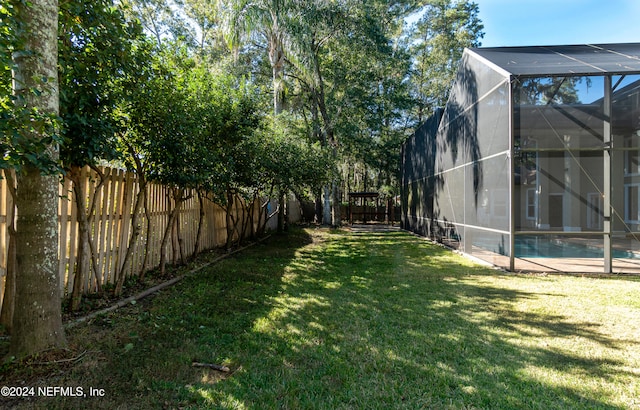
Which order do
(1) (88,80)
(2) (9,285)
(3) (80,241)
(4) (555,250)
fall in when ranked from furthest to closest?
(4) (555,250), (3) (80,241), (1) (88,80), (2) (9,285)

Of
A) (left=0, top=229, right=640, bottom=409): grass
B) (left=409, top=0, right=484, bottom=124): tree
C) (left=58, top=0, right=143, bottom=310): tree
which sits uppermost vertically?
(left=409, top=0, right=484, bottom=124): tree

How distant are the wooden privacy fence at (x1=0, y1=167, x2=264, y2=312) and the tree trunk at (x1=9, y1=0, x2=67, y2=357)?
1.05 ft

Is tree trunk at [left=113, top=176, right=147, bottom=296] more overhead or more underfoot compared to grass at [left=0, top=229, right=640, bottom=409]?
more overhead

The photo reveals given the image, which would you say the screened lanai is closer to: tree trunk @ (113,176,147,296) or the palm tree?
tree trunk @ (113,176,147,296)

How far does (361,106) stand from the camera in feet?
54.5

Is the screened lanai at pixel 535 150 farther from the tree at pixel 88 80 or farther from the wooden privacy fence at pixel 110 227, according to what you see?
the wooden privacy fence at pixel 110 227

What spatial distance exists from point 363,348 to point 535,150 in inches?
219

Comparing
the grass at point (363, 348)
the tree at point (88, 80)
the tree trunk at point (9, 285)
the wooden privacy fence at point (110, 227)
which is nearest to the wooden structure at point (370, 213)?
the wooden privacy fence at point (110, 227)

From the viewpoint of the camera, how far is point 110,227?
14.3 ft

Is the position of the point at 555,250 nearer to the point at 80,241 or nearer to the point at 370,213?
the point at 80,241

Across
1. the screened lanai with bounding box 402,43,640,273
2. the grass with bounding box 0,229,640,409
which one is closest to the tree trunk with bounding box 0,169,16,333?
the grass with bounding box 0,229,640,409

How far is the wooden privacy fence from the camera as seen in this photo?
356 centimetres

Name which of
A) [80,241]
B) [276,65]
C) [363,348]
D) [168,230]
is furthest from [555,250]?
[276,65]

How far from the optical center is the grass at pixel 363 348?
7.23ft
